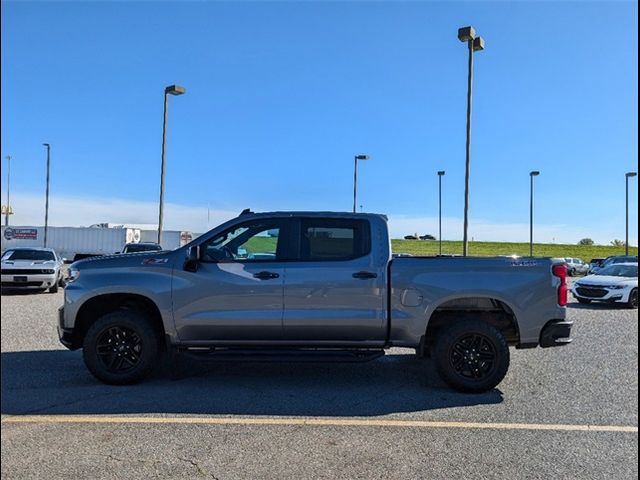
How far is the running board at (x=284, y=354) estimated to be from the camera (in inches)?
219

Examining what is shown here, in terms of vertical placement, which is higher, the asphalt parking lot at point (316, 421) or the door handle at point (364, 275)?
the door handle at point (364, 275)

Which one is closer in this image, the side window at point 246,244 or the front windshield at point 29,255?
the side window at point 246,244

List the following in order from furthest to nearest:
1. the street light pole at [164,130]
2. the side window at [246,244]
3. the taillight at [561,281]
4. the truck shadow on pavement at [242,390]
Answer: the street light pole at [164,130], the side window at [246,244], the taillight at [561,281], the truck shadow on pavement at [242,390]

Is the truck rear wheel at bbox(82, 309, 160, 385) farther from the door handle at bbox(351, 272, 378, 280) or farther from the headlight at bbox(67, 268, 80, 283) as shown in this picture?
the door handle at bbox(351, 272, 378, 280)

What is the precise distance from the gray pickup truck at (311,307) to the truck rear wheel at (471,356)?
11mm

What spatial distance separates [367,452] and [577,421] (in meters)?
2.09

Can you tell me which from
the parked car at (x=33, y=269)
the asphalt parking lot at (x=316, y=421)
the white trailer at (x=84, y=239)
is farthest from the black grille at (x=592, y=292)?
the white trailer at (x=84, y=239)

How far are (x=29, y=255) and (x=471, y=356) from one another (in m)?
14.2

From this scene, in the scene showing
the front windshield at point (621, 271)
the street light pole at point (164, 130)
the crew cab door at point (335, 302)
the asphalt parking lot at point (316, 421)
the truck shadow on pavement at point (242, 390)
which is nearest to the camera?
the asphalt parking lot at point (316, 421)

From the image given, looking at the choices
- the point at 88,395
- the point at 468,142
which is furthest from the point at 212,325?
the point at 468,142

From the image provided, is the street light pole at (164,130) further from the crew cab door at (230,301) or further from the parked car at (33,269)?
the crew cab door at (230,301)

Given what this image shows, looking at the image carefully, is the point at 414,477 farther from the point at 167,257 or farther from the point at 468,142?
the point at 468,142

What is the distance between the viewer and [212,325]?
18.7 ft

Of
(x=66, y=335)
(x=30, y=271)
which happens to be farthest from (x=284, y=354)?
(x=30, y=271)
